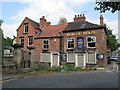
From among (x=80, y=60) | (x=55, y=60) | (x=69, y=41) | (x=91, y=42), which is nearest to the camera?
(x=91, y=42)

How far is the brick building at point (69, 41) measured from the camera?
828 inches

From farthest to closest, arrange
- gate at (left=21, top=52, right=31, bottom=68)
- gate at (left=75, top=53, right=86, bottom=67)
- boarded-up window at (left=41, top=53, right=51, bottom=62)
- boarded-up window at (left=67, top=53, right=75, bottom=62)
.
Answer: boarded-up window at (left=41, top=53, right=51, bottom=62) < boarded-up window at (left=67, top=53, right=75, bottom=62) < gate at (left=75, top=53, right=86, bottom=67) < gate at (left=21, top=52, right=31, bottom=68)

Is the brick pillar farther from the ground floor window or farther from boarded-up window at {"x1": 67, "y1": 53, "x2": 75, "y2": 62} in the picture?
the ground floor window

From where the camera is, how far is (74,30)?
903 inches

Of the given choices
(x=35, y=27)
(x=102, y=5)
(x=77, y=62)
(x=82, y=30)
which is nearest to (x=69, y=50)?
(x=77, y=62)

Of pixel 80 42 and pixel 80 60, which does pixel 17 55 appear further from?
pixel 80 42

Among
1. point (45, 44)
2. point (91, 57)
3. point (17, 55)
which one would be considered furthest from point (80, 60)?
point (17, 55)

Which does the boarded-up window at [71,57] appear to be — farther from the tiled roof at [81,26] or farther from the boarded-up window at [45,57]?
the tiled roof at [81,26]

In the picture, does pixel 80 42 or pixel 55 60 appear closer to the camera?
pixel 80 42

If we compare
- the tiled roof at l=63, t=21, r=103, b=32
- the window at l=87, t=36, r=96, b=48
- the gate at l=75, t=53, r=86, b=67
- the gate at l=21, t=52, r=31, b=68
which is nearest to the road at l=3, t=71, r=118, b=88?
the gate at l=21, t=52, r=31, b=68

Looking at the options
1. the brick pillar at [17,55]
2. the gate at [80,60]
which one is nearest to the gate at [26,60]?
the brick pillar at [17,55]

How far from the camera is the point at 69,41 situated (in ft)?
76.4

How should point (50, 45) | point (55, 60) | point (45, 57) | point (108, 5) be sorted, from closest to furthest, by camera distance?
point (108, 5) → point (55, 60) → point (50, 45) → point (45, 57)

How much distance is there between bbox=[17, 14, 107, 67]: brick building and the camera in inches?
828
